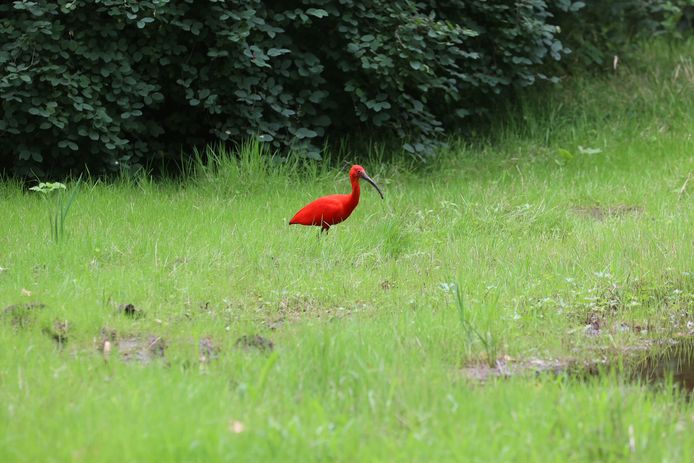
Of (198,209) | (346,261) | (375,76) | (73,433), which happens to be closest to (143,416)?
(73,433)

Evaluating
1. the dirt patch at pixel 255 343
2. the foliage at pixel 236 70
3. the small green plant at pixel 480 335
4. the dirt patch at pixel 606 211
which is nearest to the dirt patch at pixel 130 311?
the dirt patch at pixel 255 343

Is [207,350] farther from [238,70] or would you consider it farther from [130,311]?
[238,70]

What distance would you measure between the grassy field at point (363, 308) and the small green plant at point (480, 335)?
0.02m

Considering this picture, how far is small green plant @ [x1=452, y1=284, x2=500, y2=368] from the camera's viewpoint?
5.41 meters

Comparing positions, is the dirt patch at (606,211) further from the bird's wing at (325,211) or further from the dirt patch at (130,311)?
the dirt patch at (130,311)

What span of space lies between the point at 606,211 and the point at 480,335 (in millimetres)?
3533

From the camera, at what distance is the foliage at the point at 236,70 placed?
29.7 ft

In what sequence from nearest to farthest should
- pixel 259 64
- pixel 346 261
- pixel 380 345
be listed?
pixel 380 345
pixel 346 261
pixel 259 64

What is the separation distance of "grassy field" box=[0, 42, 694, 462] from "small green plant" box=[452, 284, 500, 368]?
0.05 ft

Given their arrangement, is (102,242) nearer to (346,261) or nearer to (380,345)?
(346,261)

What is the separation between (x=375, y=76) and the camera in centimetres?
978

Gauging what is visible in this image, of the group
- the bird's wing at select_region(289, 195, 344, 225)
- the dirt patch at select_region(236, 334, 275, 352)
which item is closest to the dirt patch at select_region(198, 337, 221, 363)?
the dirt patch at select_region(236, 334, 275, 352)

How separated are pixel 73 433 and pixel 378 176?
6.20 m

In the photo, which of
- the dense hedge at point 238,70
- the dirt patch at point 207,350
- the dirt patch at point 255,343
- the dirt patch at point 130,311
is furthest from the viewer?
the dense hedge at point 238,70
